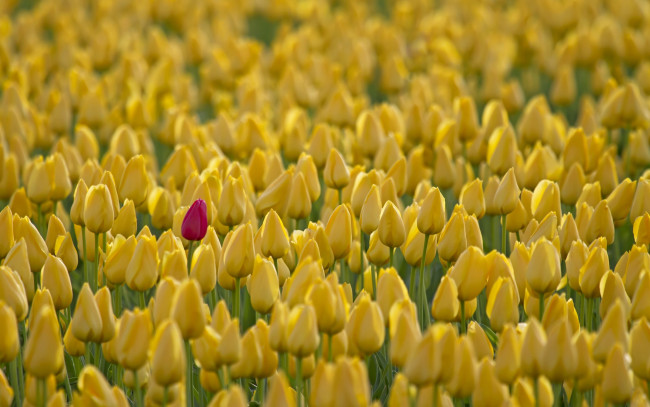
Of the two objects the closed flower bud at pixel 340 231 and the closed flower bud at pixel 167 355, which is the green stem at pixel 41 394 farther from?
the closed flower bud at pixel 340 231

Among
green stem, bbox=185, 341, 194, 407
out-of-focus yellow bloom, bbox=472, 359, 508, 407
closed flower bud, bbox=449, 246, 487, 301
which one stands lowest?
green stem, bbox=185, 341, 194, 407

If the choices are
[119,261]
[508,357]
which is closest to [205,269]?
[119,261]

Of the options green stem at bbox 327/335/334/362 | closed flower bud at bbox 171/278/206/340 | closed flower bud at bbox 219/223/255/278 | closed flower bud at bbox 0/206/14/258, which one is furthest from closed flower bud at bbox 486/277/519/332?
closed flower bud at bbox 0/206/14/258

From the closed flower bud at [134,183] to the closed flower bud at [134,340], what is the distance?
100cm

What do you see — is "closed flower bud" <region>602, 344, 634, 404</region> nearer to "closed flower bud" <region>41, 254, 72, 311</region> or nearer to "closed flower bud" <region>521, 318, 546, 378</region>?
"closed flower bud" <region>521, 318, 546, 378</region>

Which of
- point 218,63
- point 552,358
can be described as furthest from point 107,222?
point 218,63

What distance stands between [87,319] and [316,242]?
676 millimetres

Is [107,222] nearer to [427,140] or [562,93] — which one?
[427,140]

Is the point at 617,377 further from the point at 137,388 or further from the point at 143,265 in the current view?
the point at 143,265

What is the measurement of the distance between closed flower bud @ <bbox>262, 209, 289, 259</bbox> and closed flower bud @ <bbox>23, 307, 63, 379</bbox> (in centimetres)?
72

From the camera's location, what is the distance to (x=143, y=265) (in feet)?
8.02

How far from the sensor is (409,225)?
9.17 feet

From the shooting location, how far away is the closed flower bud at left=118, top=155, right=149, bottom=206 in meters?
3.05

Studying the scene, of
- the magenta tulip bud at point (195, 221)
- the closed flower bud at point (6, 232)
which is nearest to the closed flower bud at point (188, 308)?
the magenta tulip bud at point (195, 221)
